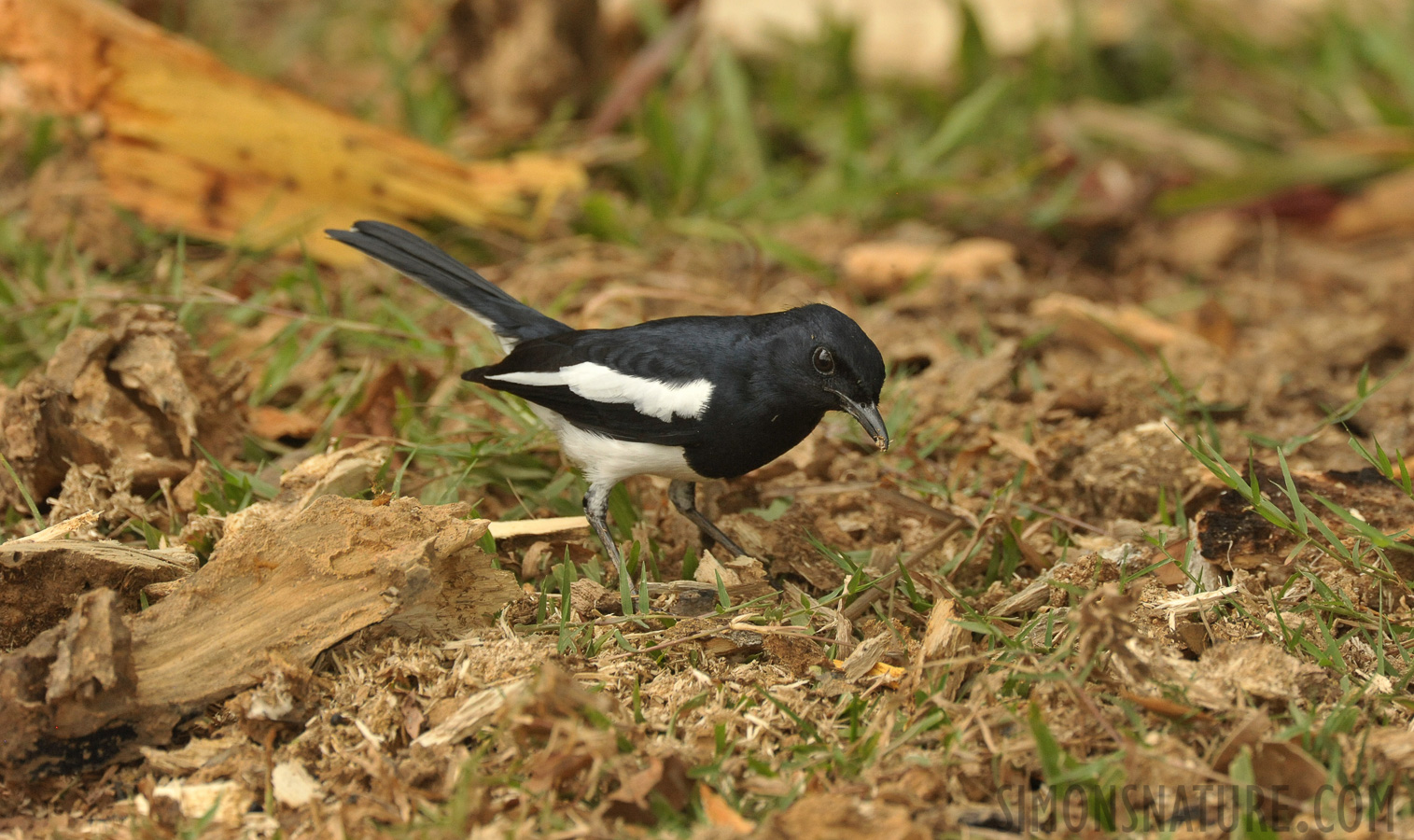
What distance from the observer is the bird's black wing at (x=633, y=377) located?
11.9 feet

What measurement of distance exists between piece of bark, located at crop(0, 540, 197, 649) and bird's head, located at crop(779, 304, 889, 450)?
1.87 meters

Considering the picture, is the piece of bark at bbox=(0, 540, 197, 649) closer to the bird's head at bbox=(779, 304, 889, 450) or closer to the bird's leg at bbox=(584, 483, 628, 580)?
the bird's leg at bbox=(584, 483, 628, 580)

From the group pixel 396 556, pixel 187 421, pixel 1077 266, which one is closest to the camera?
pixel 396 556

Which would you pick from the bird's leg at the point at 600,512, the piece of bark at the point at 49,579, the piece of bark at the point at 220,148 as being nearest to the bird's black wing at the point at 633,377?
the bird's leg at the point at 600,512

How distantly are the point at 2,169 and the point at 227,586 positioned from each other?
358 cm

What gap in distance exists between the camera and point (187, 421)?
3814 millimetres

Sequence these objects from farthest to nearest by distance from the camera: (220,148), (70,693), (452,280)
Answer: (220,148), (452,280), (70,693)

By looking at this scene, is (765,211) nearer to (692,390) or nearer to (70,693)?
(692,390)

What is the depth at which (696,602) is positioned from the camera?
333cm

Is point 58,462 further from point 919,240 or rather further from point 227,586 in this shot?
point 919,240

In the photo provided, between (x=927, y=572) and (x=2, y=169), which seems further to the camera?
(x=2, y=169)

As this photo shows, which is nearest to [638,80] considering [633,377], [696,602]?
[633,377]

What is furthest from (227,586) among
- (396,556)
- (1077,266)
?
(1077,266)

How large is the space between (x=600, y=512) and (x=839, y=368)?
86cm
